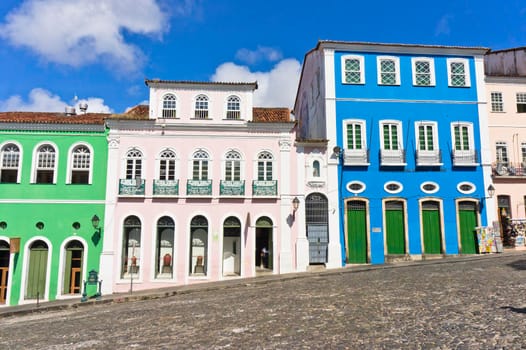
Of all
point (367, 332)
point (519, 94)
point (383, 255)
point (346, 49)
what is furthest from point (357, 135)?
point (367, 332)

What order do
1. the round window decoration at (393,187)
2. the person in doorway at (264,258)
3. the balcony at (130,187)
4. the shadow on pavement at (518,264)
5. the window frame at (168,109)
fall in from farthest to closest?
the round window decoration at (393,187) < the window frame at (168,109) < the person in doorway at (264,258) < the balcony at (130,187) < the shadow on pavement at (518,264)

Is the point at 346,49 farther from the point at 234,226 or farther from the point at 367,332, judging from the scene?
the point at 367,332

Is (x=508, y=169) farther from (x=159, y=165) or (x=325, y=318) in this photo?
(x=159, y=165)

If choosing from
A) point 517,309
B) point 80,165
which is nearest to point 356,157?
point 517,309

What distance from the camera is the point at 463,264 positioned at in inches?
615

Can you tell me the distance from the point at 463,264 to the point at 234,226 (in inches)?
379

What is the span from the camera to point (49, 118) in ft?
62.6

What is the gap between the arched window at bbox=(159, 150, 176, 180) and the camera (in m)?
18.6

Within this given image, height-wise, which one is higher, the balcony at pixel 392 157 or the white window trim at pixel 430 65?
→ the white window trim at pixel 430 65

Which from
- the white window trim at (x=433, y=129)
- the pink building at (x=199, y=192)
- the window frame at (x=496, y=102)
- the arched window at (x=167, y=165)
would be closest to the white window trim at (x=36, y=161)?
the pink building at (x=199, y=192)

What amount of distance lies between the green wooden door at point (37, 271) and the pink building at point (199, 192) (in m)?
2.66

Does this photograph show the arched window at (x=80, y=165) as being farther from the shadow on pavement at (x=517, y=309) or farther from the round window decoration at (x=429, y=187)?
the shadow on pavement at (x=517, y=309)

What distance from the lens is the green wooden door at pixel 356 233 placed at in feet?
60.8

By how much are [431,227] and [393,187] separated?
8.55ft
